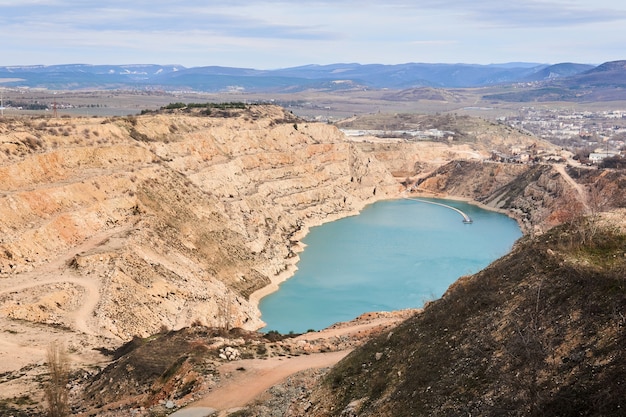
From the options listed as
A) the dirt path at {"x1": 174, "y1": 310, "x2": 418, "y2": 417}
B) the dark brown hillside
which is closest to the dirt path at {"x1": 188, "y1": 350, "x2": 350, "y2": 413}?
the dirt path at {"x1": 174, "y1": 310, "x2": 418, "y2": 417}

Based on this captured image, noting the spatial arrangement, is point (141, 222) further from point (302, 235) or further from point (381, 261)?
point (302, 235)

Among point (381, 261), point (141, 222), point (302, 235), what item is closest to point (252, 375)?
point (141, 222)

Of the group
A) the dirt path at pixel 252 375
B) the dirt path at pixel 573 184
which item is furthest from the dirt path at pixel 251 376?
the dirt path at pixel 573 184

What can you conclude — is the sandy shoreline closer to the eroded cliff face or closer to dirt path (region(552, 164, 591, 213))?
the eroded cliff face

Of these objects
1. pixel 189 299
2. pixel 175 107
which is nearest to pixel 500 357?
A: pixel 189 299

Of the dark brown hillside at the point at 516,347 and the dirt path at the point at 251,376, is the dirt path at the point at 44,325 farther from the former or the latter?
the dark brown hillside at the point at 516,347

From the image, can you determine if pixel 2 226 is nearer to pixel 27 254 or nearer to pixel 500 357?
pixel 27 254
